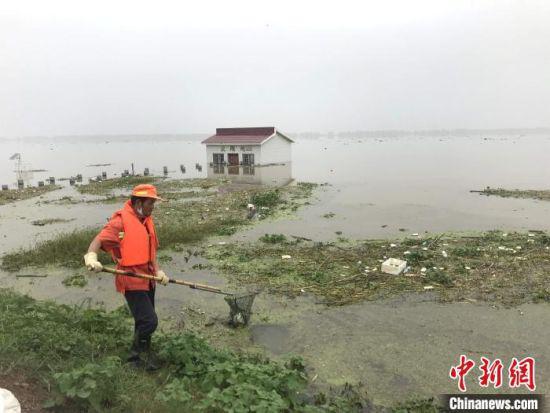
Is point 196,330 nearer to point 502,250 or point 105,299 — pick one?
point 105,299

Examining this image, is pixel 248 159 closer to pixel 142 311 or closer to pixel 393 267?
pixel 393 267

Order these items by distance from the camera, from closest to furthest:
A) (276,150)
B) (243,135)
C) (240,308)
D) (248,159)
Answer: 1. (240,308)
2. (248,159)
3. (243,135)
4. (276,150)

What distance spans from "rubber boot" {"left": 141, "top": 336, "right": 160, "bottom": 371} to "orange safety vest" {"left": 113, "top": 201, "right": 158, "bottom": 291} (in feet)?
2.64

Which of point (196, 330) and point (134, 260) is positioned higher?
point (134, 260)

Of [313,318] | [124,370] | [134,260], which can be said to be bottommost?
[313,318]

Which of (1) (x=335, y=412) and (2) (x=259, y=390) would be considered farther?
(1) (x=335, y=412)

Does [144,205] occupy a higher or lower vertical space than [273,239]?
higher

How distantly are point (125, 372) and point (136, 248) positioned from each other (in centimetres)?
145

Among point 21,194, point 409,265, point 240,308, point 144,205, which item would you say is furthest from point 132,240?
point 21,194

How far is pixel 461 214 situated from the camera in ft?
58.8

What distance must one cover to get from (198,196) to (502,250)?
686 inches

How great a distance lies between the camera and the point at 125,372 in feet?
15.5

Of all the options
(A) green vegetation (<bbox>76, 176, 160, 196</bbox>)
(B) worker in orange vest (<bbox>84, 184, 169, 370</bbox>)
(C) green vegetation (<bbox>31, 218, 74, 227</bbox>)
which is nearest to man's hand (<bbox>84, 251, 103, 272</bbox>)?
(B) worker in orange vest (<bbox>84, 184, 169, 370</bbox>)

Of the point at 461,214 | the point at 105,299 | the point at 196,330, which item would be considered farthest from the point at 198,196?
the point at 196,330
